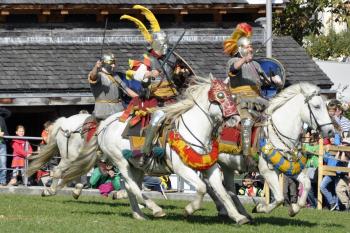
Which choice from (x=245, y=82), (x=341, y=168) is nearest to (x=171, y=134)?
(x=245, y=82)

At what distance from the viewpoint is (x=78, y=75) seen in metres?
26.8

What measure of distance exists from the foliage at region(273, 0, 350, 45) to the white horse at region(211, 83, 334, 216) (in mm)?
18117

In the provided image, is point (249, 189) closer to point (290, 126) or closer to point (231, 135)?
point (231, 135)

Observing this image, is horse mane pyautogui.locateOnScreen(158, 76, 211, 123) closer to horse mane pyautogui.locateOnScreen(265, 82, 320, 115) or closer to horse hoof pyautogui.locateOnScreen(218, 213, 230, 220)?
horse mane pyautogui.locateOnScreen(265, 82, 320, 115)

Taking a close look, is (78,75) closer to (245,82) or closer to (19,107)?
(19,107)

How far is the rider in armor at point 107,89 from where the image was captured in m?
19.4

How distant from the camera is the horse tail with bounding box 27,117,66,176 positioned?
802 inches

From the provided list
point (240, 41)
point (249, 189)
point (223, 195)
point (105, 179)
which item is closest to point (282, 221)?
point (223, 195)

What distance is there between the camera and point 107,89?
769 inches

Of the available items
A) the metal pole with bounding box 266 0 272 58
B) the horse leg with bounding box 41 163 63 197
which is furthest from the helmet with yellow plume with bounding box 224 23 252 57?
the metal pole with bounding box 266 0 272 58

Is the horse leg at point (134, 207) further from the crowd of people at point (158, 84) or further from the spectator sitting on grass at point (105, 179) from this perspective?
the spectator sitting on grass at point (105, 179)

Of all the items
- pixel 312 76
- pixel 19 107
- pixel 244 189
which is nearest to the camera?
pixel 244 189

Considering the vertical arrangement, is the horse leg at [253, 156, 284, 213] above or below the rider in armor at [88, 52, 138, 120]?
below

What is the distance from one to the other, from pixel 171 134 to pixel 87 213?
2.29 meters
